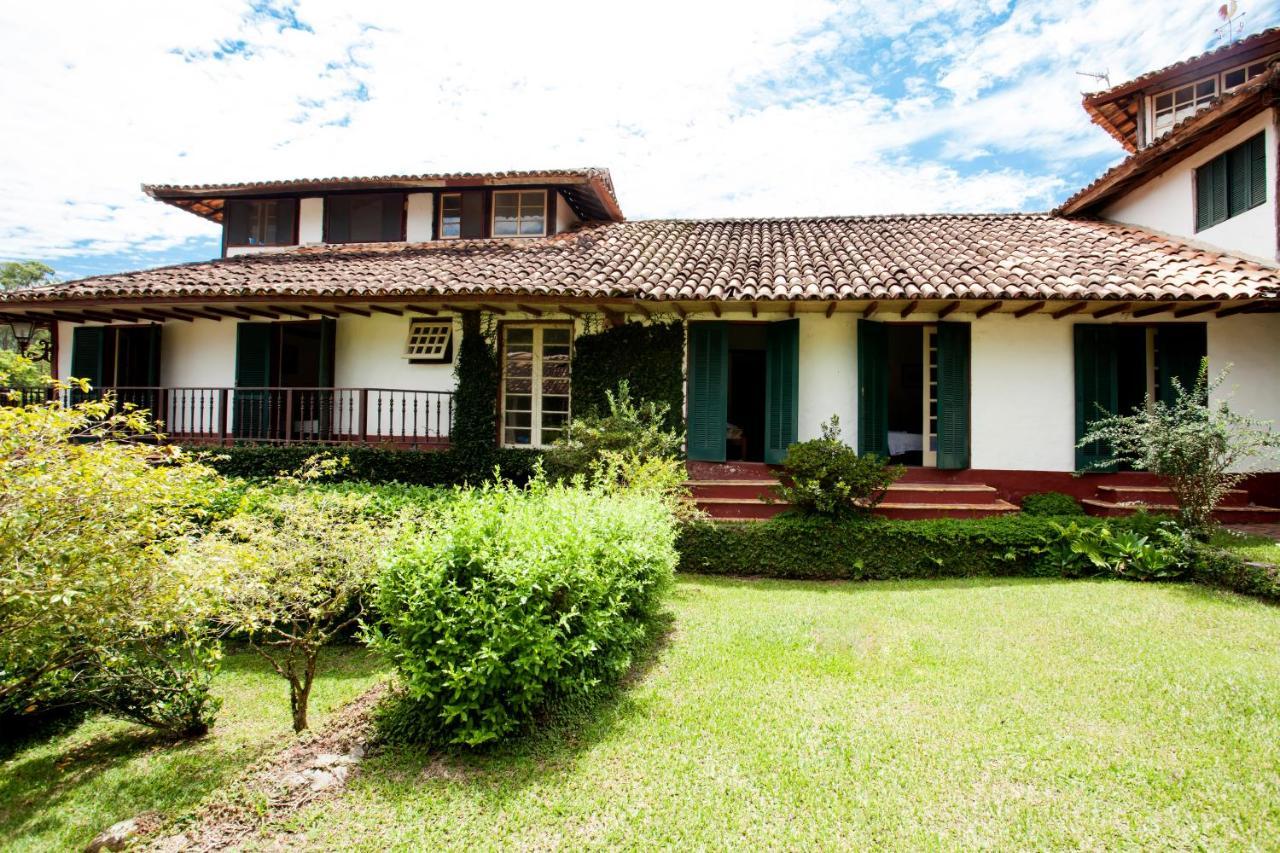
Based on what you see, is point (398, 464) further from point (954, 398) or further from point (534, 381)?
point (954, 398)

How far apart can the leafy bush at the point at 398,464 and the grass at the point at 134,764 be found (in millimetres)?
4333

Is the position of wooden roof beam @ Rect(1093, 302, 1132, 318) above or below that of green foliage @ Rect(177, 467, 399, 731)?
above

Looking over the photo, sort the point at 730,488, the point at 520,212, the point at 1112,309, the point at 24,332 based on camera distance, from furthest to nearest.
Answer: the point at 520,212 → the point at 24,332 → the point at 730,488 → the point at 1112,309

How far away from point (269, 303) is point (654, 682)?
30.3ft

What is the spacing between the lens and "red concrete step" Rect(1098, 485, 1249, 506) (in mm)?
8758

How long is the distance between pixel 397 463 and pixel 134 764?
583cm

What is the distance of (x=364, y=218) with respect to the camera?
1352 cm

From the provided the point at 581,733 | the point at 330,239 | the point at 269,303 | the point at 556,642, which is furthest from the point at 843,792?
the point at 330,239

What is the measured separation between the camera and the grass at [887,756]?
10.0 ft

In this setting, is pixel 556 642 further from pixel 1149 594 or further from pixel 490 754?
pixel 1149 594

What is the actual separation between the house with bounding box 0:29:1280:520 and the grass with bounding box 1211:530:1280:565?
4.88 ft

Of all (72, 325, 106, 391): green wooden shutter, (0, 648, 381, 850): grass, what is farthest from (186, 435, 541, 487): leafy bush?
(0, 648, 381, 850): grass

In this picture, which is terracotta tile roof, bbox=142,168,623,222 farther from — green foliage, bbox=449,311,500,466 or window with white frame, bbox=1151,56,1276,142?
window with white frame, bbox=1151,56,1276,142

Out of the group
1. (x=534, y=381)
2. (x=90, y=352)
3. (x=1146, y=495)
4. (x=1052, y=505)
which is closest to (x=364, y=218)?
(x=90, y=352)
